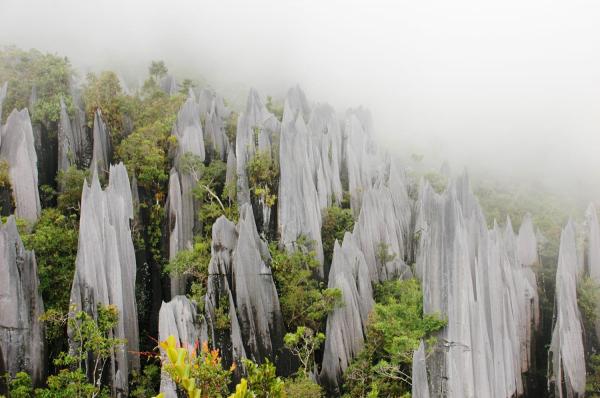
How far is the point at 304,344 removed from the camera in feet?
63.6

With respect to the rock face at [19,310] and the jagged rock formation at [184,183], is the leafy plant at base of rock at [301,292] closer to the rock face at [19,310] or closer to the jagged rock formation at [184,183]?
the jagged rock formation at [184,183]

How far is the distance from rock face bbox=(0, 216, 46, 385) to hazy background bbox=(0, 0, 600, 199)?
24.6m

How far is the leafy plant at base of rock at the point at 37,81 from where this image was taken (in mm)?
24422

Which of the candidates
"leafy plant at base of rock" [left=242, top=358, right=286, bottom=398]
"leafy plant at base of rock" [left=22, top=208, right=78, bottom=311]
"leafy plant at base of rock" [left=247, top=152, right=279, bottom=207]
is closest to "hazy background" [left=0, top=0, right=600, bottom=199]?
"leafy plant at base of rock" [left=247, top=152, right=279, bottom=207]

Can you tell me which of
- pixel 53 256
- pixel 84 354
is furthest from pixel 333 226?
pixel 84 354

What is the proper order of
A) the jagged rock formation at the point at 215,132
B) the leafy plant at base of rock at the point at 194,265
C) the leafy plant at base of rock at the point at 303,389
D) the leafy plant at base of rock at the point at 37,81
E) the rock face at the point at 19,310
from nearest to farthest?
the leafy plant at base of rock at the point at 303,389
the rock face at the point at 19,310
the leafy plant at base of rock at the point at 194,265
the leafy plant at base of rock at the point at 37,81
the jagged rock formation at the point at 215,132

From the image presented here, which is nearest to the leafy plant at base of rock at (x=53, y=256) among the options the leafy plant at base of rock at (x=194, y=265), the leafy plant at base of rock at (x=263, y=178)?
the leafy plant at base of rock at (x=194, y=265)

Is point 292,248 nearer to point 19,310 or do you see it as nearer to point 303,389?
point 303,389

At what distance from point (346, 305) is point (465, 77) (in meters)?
42.3

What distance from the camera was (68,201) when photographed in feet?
73.2

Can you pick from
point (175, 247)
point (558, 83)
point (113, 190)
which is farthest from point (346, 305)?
point (558, 83)

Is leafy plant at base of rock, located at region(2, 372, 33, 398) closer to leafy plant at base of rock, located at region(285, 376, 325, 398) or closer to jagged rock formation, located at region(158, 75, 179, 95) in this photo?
leafy plant at base of rock, located at region(285, 376, 325, 398)

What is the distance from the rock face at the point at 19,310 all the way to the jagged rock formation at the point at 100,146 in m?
7.33

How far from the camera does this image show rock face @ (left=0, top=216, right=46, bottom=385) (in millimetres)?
16359
